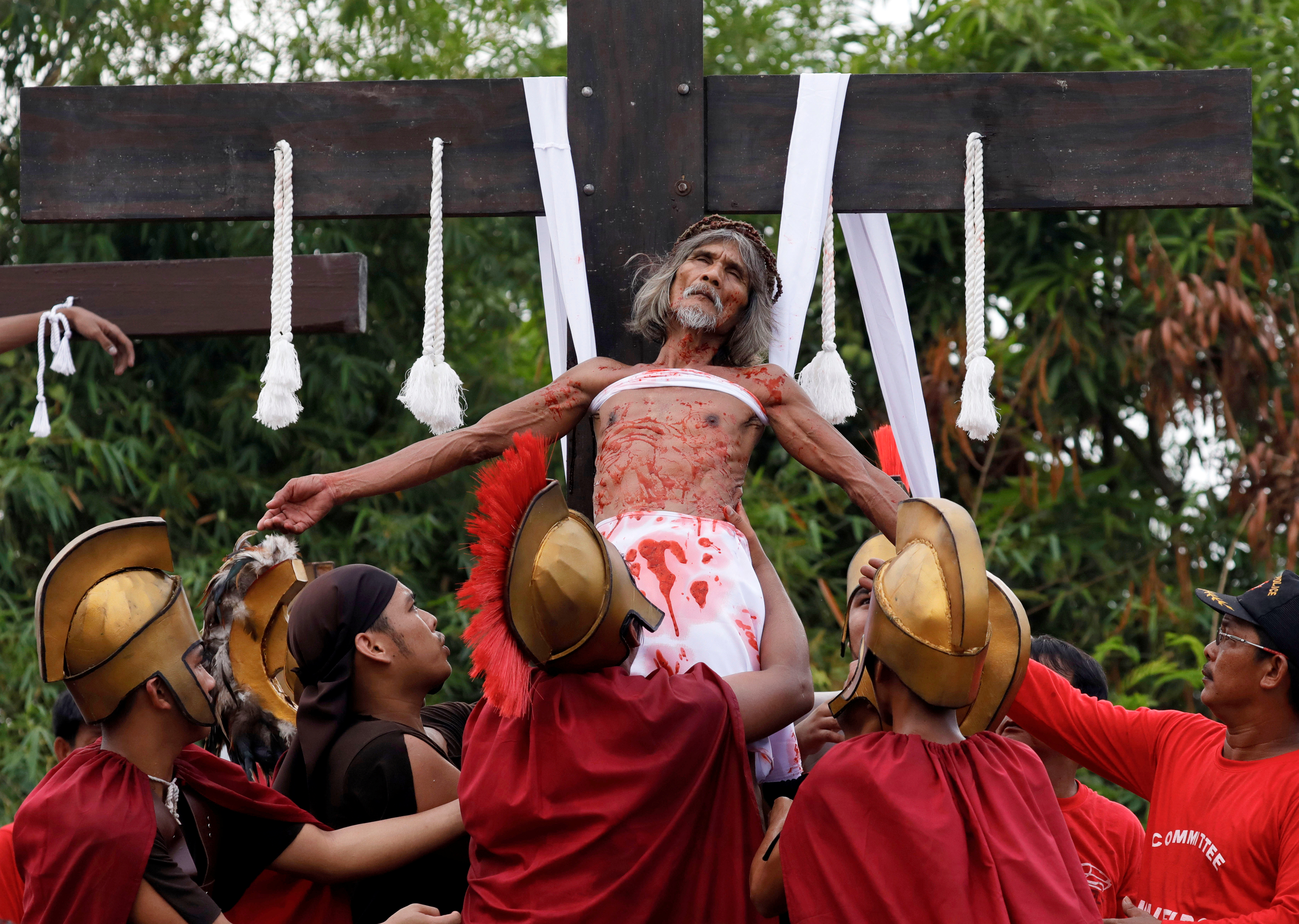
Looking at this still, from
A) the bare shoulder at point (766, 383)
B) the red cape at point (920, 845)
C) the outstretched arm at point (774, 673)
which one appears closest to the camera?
the red cape at point (920, 845)

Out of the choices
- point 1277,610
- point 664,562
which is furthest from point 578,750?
point 1277,610

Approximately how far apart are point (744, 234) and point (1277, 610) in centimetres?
155

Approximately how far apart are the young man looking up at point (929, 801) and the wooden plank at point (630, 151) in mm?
1320

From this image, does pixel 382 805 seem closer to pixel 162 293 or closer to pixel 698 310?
pixel 698 310

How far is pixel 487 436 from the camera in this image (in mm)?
3705

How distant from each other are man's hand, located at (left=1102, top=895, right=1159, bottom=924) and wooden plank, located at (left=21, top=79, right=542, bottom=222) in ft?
7.00

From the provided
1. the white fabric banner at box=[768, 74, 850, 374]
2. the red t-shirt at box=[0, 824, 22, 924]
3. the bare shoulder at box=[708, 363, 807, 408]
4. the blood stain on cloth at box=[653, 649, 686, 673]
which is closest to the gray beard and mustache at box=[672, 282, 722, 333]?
the bare shoulder at box=[708, 363, 807, 408]

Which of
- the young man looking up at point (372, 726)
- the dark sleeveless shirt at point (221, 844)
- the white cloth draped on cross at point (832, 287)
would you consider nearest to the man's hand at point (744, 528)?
the white cloth draped on cross at point (832, 287)

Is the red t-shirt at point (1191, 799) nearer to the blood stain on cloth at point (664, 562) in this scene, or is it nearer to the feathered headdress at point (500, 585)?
the blood stain on cloth at point (664, 562)

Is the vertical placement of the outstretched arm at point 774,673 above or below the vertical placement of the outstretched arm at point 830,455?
below

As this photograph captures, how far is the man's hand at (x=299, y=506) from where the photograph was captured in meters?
3.37

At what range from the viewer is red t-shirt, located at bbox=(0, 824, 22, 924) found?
334cm

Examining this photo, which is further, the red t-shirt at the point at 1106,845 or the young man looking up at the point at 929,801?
the red t-shirt at the point at 1106,845

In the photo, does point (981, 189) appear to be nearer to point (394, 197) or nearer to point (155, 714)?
point (394, 197)
